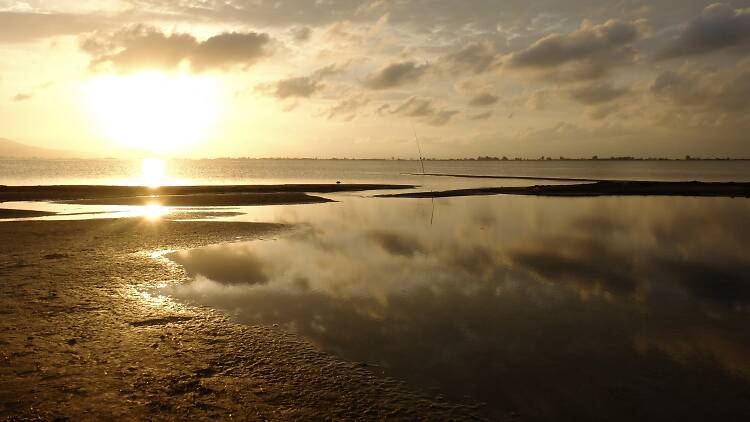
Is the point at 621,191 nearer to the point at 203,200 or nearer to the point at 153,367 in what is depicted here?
the point at 203,200

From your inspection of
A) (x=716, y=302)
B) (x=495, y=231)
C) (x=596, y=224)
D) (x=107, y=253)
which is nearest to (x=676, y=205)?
(x=596, y=224)

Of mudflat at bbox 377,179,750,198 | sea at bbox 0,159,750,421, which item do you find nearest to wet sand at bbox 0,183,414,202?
mudflat at bbox 377,179,750,198

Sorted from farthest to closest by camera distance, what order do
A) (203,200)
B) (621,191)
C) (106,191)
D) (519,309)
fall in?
1. (621,191)
2. (106,191)
3. (203,200)
4. (519,309)

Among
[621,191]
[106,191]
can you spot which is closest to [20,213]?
[106,191]

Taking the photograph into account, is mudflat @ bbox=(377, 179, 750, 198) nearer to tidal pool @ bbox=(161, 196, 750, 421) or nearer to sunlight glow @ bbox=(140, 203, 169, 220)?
sunlight glow @ bbox=(140, 203, 169, 220)

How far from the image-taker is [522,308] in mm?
13992

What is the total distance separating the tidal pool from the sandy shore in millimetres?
867

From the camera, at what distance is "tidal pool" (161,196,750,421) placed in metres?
8.88

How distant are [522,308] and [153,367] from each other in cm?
1036

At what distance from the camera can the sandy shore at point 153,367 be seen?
7.81 meters

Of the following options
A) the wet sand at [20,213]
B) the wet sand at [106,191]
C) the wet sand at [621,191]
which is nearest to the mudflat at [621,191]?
the wet sand at [621,191]

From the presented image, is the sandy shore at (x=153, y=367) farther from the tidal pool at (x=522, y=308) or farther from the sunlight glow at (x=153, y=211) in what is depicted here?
the sunlight glow at (x=153, y=211)

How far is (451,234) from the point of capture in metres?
29.1

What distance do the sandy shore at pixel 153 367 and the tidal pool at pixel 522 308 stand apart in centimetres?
87
